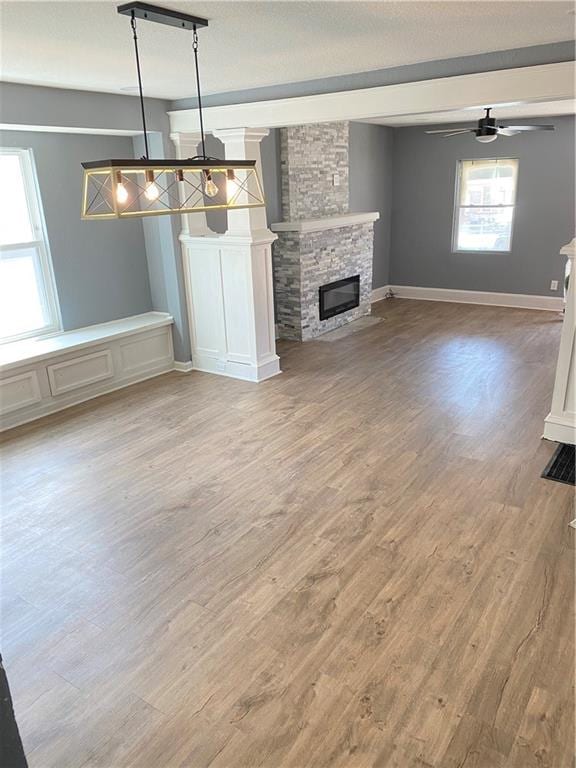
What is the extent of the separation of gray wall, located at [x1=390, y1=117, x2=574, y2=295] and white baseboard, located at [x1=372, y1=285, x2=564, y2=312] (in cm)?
9

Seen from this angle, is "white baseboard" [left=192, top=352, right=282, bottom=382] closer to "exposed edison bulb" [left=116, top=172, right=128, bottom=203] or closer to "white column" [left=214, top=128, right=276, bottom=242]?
"white column" [left=214, top=128, right=276, bottom=242]

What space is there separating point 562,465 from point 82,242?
463cm

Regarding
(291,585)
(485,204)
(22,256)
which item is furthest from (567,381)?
(485,204)

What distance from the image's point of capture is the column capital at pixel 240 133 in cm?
504

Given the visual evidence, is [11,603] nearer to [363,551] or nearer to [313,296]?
[363,551]

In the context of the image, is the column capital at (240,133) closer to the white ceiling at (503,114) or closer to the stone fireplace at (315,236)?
the stone fireplace at (315,236)

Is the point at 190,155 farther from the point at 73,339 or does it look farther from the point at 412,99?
the point at 412,99

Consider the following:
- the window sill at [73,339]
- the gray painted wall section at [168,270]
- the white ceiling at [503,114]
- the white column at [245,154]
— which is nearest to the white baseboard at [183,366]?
the gray painted wall section at [168,270]

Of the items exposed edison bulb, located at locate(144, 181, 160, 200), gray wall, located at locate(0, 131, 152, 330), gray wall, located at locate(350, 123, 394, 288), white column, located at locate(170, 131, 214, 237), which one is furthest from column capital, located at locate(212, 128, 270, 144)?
gray wall, located at locate(350, 123, 394, 288)

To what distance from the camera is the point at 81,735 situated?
7.09ft

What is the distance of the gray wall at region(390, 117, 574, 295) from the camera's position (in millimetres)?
7922

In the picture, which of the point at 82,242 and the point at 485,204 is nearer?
the point at 82,242

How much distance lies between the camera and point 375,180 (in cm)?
886

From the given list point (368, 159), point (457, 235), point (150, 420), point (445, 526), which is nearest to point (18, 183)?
point (150, 420)
